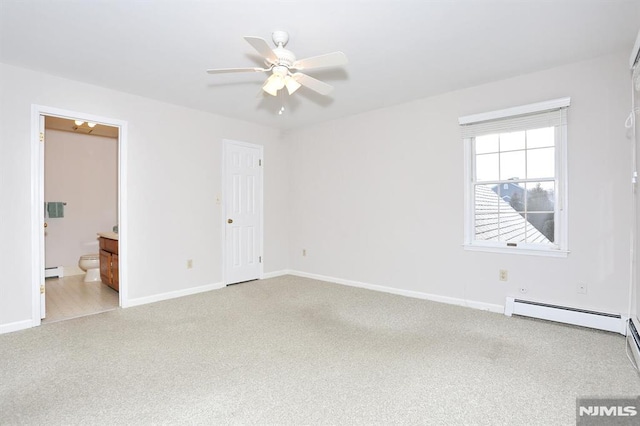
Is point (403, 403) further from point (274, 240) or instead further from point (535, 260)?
point (274, 240)

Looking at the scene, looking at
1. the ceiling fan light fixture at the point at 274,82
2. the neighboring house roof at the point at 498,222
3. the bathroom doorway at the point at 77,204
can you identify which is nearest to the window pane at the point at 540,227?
the neighboring house roof at the point at 498,222

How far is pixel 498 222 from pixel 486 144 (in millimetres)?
891

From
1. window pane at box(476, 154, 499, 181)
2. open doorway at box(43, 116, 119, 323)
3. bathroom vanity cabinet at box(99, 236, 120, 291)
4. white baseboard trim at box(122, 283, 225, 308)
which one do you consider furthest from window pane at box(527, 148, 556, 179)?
open doorway at box(43, 116, 119, 323)

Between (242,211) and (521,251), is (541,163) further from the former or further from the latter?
(242,211)

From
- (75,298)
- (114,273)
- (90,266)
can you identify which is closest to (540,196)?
(114,273)

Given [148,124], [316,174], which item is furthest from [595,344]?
[148,124]

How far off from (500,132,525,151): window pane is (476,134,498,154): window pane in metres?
0.06

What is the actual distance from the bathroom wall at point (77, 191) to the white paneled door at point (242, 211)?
9.75 feet

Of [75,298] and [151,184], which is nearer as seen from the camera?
[151,184]

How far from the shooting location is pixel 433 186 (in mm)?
4051

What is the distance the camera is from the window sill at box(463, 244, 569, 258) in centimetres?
323

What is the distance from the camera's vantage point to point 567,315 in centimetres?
311

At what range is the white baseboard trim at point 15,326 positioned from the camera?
307 centimetres

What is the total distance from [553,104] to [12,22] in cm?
462
